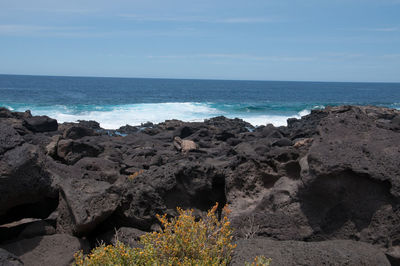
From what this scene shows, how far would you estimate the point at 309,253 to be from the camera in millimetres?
3643

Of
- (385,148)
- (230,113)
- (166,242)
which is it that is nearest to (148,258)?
(166,242)

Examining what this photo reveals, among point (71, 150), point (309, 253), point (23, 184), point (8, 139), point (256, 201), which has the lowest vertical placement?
point (71, 150)

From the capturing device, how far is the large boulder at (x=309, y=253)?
3.58 m

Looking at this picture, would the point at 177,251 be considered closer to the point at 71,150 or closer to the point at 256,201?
the point at 256,201

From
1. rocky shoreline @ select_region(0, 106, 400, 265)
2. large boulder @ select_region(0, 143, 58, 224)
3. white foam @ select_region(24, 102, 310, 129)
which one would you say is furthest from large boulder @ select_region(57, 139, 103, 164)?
white foam @ select_region(24, 102, 310, 129)

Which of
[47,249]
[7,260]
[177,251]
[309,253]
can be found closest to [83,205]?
[47,249]

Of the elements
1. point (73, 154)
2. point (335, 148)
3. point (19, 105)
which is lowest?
point (19, 105)

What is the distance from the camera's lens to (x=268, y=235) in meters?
4.48

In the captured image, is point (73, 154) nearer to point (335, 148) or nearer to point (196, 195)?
point (196, 195)

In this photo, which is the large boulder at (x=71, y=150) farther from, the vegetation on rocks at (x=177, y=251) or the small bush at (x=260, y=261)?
the small bush at (x=260, y=261)

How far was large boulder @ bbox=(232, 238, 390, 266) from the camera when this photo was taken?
3.58 meters

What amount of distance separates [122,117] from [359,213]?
32645 millimetres

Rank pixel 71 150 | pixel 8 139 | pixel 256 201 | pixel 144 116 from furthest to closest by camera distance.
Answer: pixel 144 116, pixel 71 150, pixel 256 201, pixel 8 139

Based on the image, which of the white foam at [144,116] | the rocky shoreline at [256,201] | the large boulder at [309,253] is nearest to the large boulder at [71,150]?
the rocky shoreline at [256,201]
